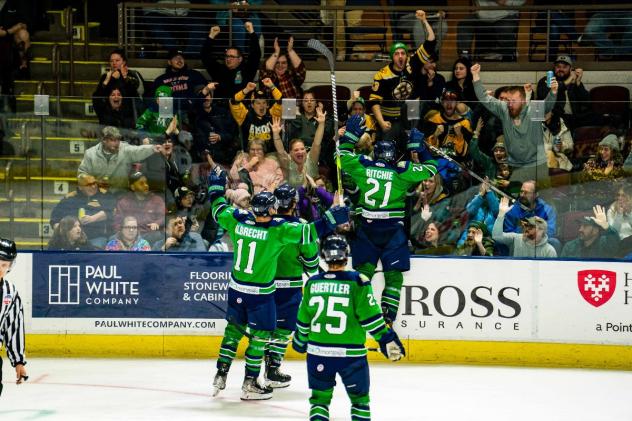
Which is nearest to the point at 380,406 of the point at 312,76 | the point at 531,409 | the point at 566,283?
the point at 531,409

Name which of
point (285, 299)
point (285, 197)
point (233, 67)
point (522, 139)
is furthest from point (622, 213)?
point (233, 67)

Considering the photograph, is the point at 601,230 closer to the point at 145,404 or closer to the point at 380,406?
the point at 380,406

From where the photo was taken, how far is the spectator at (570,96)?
10586 millimetres

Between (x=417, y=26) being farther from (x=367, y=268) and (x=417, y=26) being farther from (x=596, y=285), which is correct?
(x=596, y=285)

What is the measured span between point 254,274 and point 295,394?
43.2 inches

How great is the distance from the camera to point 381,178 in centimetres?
1035

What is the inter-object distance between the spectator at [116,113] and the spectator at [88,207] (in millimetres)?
516

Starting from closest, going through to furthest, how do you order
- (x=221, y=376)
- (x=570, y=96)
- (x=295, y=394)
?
(x=221, y=376) < (x=295, y=394) < (x=570, y=96)

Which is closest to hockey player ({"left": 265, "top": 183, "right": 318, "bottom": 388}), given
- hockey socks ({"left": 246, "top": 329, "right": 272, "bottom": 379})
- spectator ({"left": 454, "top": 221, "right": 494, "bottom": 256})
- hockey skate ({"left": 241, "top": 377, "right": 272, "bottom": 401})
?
hockey skate ({"left": 241, "top": 377, "right": 272, "bottom": 401})

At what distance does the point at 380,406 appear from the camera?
902 centimetres

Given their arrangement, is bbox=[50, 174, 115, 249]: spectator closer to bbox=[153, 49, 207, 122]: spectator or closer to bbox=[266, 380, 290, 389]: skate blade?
bbox=[153, 49, 207, 122]: spectator

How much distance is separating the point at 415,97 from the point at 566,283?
2368mm

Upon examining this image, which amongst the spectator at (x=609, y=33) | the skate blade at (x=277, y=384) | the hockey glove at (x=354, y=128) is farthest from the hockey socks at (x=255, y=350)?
the spectator at (x=609, y=33)

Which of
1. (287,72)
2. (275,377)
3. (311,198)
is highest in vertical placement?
(287,72)
